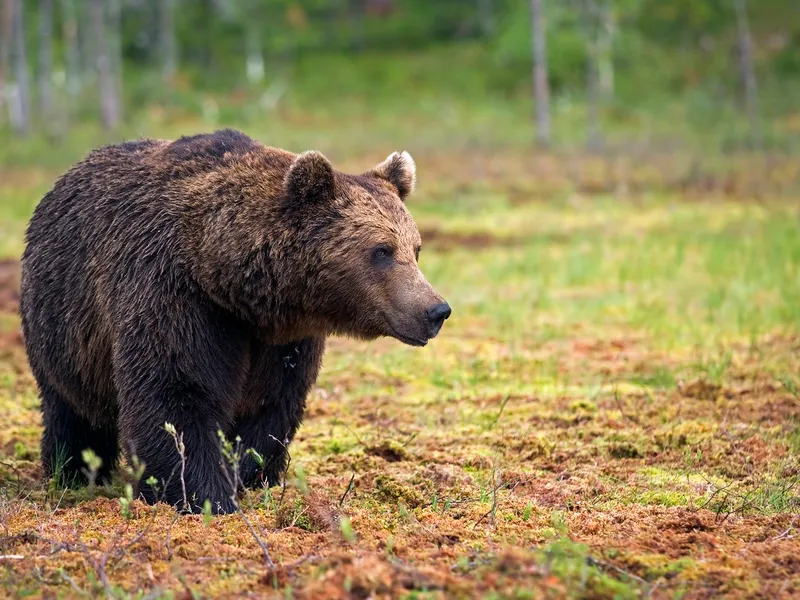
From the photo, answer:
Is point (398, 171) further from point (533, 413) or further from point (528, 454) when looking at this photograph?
point (533, 413)

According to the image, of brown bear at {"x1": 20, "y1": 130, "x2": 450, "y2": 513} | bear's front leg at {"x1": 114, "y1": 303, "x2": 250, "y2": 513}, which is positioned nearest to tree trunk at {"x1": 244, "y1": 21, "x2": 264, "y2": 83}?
brown bear at {"x1": 20, "y1": 130, "x2": 450, "y2": 513}

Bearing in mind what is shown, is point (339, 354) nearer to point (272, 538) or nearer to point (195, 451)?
point (195, 451)

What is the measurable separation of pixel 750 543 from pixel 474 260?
1031 cm

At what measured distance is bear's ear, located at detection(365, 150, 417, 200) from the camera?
596cm

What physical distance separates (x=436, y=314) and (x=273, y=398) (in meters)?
1.04

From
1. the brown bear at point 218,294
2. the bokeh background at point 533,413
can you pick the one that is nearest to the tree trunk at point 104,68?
the bokeh background at point 533,413

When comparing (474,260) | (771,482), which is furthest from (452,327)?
(771,482)

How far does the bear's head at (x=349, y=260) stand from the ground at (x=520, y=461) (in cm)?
87

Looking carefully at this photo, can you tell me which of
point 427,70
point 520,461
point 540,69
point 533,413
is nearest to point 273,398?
point 520,461

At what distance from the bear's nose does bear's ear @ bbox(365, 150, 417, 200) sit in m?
1.05

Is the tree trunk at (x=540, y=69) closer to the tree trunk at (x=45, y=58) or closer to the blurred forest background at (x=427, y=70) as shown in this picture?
the blurred forest background at (x=427, y=70)

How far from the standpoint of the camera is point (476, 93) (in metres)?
47.5

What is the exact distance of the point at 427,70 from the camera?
168 ft

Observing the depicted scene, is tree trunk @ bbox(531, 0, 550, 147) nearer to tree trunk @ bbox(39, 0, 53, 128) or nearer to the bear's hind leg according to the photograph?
tree trunk @ bbox(39, 0, 53, 128)
